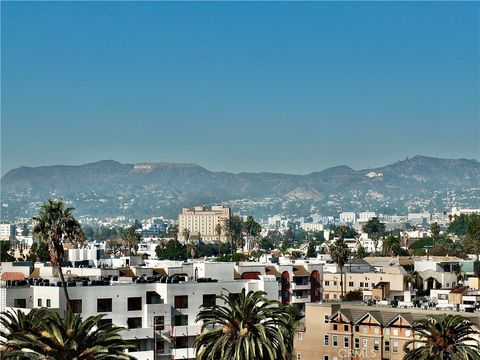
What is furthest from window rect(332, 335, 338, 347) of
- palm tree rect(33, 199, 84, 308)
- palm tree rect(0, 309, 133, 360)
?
palm tree rect(0, 309, 133, 360)

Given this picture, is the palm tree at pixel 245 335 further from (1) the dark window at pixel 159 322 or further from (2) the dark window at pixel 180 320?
(2) the dark window at pixel 180 320

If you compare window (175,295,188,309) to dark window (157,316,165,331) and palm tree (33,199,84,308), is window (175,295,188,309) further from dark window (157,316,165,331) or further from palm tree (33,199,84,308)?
palm tree (33,199,84,308)

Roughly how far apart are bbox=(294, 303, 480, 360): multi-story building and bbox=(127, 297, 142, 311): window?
18.1m

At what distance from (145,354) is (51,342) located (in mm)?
21155

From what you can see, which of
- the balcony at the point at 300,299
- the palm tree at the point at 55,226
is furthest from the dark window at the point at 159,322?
the balcony at the point at 300,299

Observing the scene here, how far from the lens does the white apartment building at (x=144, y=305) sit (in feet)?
199

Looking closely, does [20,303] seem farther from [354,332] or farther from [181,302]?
[354,332]

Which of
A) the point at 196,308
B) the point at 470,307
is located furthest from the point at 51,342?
the point at 470,307

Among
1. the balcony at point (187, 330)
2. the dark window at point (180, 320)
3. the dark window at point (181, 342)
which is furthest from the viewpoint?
the dark window at point (180, 320)

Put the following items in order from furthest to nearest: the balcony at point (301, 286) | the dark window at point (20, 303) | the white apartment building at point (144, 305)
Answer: the balcony at point (301, 286)
the dark window at point (20, 303)
the white apartment building at point (144, 305)

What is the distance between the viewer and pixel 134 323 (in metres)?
62.0

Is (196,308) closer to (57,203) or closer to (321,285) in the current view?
(57,203)

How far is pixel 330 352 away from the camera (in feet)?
257

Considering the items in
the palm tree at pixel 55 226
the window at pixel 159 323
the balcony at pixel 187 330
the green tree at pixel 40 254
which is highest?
the green tree at pixel 40 254
